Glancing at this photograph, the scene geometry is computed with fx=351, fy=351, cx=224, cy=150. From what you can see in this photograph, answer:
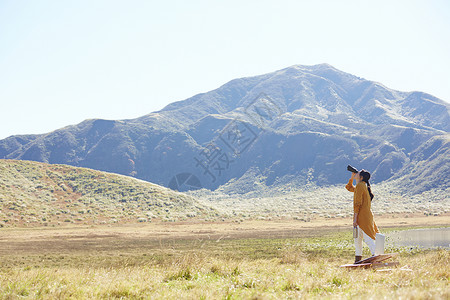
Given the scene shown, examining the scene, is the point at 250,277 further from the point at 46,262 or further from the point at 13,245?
the point at 13,245

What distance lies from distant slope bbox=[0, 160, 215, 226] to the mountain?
227ft

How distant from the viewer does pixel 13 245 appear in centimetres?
2242

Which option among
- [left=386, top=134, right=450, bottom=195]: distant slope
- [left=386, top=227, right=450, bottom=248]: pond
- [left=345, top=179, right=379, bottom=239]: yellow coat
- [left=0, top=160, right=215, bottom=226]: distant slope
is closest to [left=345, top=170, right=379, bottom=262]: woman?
[left=345, top=179, right=379, bottom=239]: yellow coat

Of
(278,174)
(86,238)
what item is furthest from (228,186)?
(86,238)

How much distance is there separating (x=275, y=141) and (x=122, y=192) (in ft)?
334

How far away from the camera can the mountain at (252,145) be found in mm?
120062

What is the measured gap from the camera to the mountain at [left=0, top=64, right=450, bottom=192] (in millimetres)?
120062

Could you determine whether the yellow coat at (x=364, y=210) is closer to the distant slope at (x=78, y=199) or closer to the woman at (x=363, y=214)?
the woman at (x=363, y=214)

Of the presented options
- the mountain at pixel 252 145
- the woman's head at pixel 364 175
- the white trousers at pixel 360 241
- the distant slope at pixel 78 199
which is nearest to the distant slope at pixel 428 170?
the mountain at pixel 252 145

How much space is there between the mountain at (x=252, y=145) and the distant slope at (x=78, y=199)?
6904cm

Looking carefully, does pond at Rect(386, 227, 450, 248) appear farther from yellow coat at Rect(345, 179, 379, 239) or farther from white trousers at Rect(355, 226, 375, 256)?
yellow coat at Rect(345, 179, 379, 239)

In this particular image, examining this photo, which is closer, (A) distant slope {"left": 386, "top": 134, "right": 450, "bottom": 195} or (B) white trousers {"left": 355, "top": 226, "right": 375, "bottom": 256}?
(B) white trousers {"left": 355, "top": 226, "right": 375, "bottom": 256}

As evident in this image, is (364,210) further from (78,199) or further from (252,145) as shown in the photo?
(252,145)

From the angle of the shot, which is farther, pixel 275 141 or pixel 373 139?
pixel 275 141
